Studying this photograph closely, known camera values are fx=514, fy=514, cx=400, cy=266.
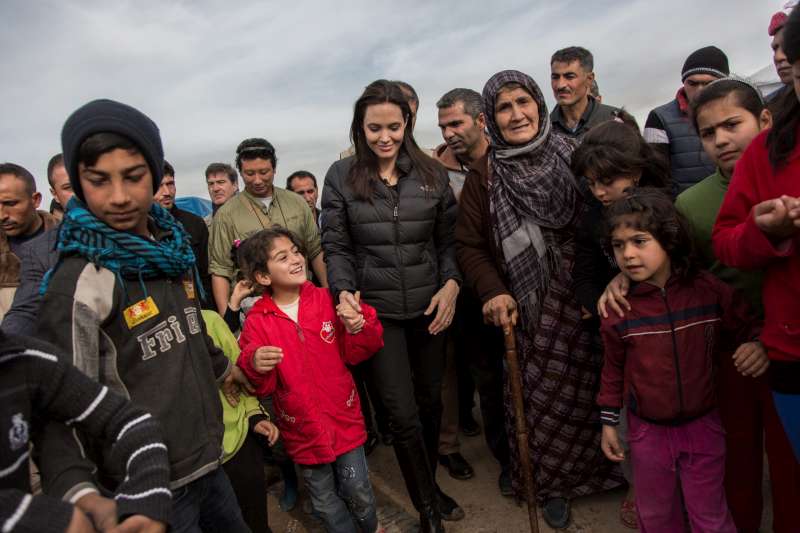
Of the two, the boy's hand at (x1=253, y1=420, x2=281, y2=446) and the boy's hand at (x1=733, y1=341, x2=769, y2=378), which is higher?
the boy's hand at (x1=733, y1=341, x2=769, y2=378)

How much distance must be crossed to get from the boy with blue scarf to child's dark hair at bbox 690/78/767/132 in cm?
214

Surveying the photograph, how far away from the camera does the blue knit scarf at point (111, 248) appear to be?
147cm

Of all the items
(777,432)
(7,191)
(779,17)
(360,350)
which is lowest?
(777,432)

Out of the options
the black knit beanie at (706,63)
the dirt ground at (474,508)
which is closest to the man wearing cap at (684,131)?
the black knit beanie at (706,63)

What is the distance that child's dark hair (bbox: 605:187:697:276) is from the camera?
6.72ft

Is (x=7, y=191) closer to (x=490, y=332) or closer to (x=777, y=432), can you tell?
(x=490, y=332)

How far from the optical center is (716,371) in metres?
2.20

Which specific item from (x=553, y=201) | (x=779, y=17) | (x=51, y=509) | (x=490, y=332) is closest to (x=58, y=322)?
(x=51, y=509)

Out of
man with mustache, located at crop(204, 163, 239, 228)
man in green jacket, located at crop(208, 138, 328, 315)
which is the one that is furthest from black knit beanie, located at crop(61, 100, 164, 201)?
man with mustache, located at crop(204, 163, 239, 228)

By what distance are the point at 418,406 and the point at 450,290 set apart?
691 mm

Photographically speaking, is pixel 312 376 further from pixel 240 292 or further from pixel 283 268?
pixel 240 292

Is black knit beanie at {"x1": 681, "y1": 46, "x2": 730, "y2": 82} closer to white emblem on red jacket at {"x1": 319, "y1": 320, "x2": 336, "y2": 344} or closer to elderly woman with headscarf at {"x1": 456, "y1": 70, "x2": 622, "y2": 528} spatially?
elderly woman with headscarf at {"x1": 456, "y1": 70, "x2": 622, "y2": 528}

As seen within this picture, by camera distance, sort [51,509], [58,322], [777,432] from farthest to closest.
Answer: [777,432], [58,322], [51,509]

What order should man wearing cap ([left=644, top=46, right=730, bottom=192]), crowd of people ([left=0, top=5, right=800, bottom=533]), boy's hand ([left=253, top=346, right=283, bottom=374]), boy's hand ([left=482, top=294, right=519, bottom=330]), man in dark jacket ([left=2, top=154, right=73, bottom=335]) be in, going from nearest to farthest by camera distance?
crowd of people ([left=0, top=5, right=800, bottom=533]), man in dark jacket ([left=2, top=154, right=73, bottom=335]), boy's hand ([left=253, top=346, right=283, bottom=374]), boy's hand ([left=482, top=294, right=519, bottom=330]), man wearing cap ([left=644, top=46, right=730, bottom=192])
